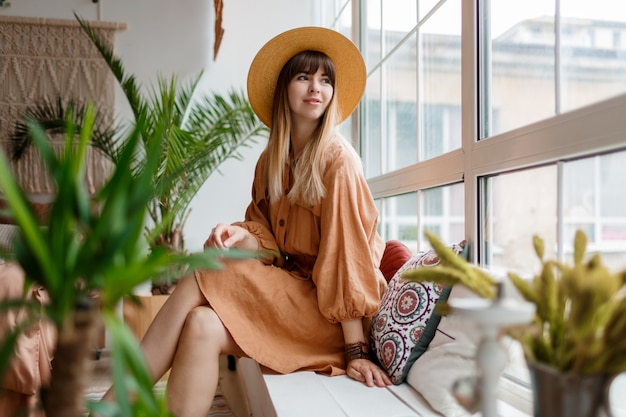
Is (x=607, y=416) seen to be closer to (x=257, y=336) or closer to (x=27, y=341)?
(x=257, y=336)

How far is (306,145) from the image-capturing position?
1.87 m

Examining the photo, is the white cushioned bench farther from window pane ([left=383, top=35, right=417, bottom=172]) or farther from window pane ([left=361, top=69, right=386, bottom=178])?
window pane ([left=361, top=69, right=386, bottom=178])

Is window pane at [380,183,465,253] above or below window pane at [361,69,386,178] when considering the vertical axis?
below

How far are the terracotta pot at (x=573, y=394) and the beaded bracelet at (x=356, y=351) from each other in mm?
948

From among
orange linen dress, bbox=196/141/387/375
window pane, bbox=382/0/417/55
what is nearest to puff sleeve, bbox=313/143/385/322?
orange linen dress, bbox=196/141/387/375

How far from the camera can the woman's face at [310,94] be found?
1870 mm

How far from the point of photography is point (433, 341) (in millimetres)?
1390

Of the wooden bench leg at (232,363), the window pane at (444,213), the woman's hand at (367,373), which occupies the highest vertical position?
the window pane at (444,213)

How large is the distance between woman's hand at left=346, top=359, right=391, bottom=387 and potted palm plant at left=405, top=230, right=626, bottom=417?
0.78 metres

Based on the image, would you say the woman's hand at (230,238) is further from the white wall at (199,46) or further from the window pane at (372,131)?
the white wall at (199,46)

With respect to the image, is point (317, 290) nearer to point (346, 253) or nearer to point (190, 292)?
point (346, 253)

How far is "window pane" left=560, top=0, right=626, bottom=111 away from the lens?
3.43 feet

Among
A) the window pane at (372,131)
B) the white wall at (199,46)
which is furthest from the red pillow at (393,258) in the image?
the white wall at (199,46)

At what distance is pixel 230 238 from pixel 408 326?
0.61 m
